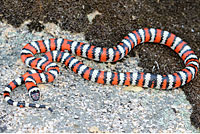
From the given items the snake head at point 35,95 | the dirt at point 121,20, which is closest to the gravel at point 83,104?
the snake head at point 35,95

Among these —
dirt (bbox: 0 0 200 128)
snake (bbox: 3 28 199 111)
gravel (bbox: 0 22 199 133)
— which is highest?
dirt (bbox: 0 0 200 128)

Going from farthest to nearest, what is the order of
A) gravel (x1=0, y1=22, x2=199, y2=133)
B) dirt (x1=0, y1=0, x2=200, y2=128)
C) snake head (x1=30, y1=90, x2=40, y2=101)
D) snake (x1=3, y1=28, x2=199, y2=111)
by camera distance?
dirt (x1=0, y1=0, x2=200, y2=128) < snake (x1=3, y1=28, x2=199, y2=111) < snake head (x1=30, y1=90, x2=40, y2=101) < gravel (x1=0, y1=22, x2=199, y2=133)

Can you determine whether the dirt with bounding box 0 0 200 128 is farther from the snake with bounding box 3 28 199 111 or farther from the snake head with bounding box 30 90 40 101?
the snake head with bounding box 30 90 40 101

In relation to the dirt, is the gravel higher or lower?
lower

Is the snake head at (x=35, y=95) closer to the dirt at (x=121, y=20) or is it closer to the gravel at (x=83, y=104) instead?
the gravel at (x=83, y=104)

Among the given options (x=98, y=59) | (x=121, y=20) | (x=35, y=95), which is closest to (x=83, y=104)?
(x=35, y=95)

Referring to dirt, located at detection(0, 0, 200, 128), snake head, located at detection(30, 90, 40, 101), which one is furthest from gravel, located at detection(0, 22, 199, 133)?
dirt, located at detection(0, 0, 200, 128)
